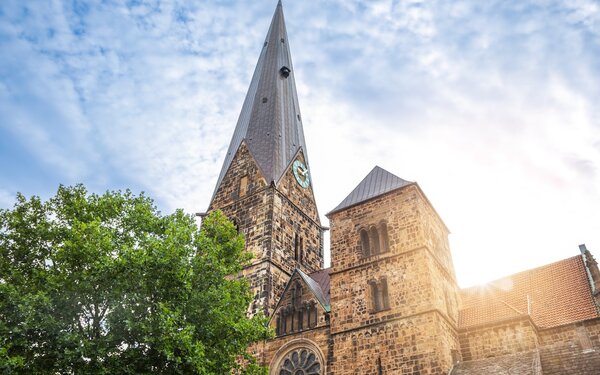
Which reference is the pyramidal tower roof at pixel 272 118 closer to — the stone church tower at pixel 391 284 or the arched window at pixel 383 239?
the stone church tower at pixel 391 284

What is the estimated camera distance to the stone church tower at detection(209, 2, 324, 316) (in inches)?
945

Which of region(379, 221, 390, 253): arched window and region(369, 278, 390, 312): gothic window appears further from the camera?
region(379, 221, 390, 253): arched window

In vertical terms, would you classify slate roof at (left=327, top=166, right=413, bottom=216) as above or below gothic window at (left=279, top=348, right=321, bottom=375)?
above

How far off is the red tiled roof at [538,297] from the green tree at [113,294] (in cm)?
898

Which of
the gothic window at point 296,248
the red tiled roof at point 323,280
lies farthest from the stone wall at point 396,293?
the gothic window at point 296,248

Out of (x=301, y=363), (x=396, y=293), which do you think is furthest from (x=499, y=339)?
(x=301, y=363)

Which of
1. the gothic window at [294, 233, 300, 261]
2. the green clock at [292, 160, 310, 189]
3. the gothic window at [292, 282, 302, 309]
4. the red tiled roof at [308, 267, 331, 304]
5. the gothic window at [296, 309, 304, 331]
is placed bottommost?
the gothic window at [296, 309, 304, 331]

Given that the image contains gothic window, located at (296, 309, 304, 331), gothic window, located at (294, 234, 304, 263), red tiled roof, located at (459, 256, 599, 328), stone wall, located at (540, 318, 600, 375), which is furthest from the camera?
gothic window, located at (294, 234, 304, 263)

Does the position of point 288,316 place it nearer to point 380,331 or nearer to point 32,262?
point 380,331

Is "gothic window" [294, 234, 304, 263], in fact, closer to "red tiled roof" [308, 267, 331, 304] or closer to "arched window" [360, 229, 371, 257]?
"red tiled roof" [308, 267, 331, 304]

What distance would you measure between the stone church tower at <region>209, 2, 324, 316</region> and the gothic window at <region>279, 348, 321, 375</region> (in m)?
2.59

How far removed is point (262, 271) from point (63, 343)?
12.2 meters

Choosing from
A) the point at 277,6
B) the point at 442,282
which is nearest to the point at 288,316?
the point at 442,282

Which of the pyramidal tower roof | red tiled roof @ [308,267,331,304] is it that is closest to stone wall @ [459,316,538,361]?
red tiled roof @ [308,267,331,304]
